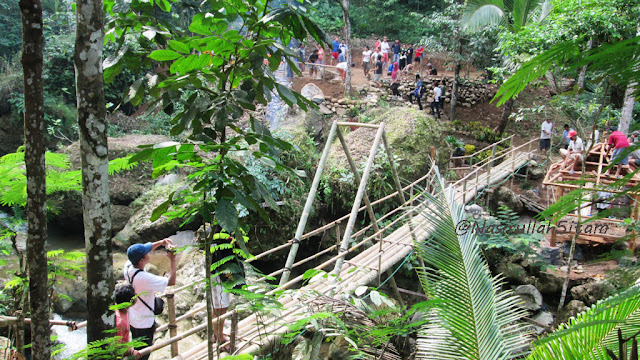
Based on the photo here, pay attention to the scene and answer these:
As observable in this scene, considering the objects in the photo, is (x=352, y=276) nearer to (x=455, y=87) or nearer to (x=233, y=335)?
(x=233, y=335)

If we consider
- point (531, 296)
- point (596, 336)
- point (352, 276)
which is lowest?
point (531, 296)

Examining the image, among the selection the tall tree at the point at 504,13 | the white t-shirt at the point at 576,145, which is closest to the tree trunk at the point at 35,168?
the white t-shirt at the point at 576,145

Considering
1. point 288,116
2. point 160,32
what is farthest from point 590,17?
point 160,32

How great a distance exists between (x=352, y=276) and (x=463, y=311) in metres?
2.83

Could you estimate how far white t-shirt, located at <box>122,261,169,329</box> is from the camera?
353 centimetres

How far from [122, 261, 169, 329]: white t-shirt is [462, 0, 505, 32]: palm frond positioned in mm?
12015

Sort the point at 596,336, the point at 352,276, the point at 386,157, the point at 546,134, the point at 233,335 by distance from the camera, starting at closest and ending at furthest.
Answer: the point at 596,336 < the point at 233,335 < the point at 352,276 < the point at 386,157 < the point at 546,134

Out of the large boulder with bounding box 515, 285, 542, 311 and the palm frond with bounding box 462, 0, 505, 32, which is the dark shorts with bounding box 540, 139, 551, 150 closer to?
the palm frond with bounding box 462, 0, 505, 32

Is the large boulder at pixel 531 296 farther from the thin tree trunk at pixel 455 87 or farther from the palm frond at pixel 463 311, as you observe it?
the thin tree trunk at pixel 455 87

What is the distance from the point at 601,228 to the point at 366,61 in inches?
422

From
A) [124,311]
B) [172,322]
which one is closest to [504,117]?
[172,322]

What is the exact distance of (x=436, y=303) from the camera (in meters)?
2.23

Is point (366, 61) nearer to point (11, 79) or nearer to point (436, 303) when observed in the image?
point (11, 79)

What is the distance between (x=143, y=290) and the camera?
11.6 ft
